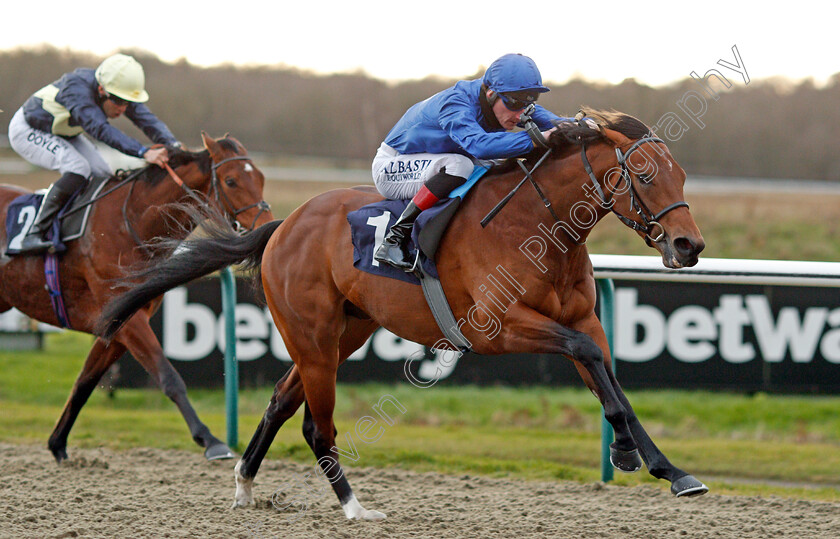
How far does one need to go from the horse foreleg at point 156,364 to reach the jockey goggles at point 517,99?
2450mm

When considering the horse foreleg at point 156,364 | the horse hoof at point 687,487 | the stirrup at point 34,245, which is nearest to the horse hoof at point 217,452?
the horse foreleg at point 156,364

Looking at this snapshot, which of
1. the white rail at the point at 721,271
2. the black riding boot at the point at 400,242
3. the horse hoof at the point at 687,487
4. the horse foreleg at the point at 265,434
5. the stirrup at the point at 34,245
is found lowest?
the horse foreleg at the point at 265,434

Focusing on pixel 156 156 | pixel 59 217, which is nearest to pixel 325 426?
pixel 156 156

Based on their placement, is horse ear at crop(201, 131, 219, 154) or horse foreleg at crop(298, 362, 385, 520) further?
horse ear at crop(201, 131, 219, 154)

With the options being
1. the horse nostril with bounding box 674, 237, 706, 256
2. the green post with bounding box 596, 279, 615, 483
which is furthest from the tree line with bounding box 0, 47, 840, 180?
→ the horse nostril with bounding box 674, 237, 706, 256

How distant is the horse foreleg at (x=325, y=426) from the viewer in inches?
161

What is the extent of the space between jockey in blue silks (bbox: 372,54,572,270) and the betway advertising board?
2.50 meters

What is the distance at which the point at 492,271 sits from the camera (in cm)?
354

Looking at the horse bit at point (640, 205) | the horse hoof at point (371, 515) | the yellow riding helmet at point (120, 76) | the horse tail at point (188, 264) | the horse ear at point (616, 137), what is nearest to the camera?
the horse bit at point (640, 205)

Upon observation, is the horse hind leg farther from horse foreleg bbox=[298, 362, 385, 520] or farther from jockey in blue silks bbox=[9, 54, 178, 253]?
jockey in blue silks bbox=[9, 54, 178, 253]

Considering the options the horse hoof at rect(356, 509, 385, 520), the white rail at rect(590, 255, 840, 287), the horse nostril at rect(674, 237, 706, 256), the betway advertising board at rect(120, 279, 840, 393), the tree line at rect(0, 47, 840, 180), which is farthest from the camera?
the tree line at rect(0, 47, 840, 180)

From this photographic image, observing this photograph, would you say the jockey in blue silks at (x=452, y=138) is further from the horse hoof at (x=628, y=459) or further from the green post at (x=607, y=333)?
the green post at (x=607, y=333)

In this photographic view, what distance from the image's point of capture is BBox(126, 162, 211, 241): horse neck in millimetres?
5133

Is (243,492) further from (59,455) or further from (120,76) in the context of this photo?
(120,76)
